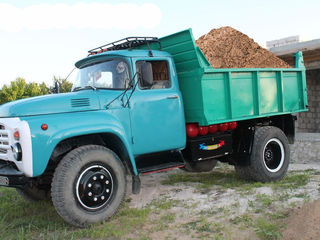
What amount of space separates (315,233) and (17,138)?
3.41 m

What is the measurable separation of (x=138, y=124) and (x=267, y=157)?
2955mm

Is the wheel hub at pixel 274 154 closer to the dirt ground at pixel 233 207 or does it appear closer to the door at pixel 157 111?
the dirt ground at pixel 233 207

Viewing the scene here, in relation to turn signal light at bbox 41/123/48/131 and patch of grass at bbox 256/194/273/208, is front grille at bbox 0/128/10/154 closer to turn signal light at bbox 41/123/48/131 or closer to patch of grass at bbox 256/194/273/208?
turn signal light at bbox 41/123/48/131

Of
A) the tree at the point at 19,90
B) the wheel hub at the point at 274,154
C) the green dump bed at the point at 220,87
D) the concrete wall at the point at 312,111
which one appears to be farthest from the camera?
the tree at the point at 19,90

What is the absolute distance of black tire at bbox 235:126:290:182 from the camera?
20.3 ft

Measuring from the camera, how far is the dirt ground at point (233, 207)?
148 inches

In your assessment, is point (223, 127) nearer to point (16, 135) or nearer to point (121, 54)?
point (121, 54)

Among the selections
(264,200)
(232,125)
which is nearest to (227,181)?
(232,125)

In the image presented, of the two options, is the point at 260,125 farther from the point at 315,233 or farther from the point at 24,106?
the point at 24,106

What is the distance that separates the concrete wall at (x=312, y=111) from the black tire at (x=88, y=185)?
12.7m

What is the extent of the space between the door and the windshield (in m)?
0.21

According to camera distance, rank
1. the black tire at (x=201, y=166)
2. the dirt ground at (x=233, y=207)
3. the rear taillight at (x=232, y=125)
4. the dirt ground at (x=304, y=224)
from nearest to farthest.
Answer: the dirt ground at (x=304, y=224)
the dirt ground at (x=233, y=207)
the rear taillight at (x=232, y=125)
the black tire at (x=201, y=166)

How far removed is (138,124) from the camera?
16.0 ft

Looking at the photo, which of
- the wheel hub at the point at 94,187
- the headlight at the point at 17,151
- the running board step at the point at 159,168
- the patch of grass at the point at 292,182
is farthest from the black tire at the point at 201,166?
the headlight at the point at 17,151
